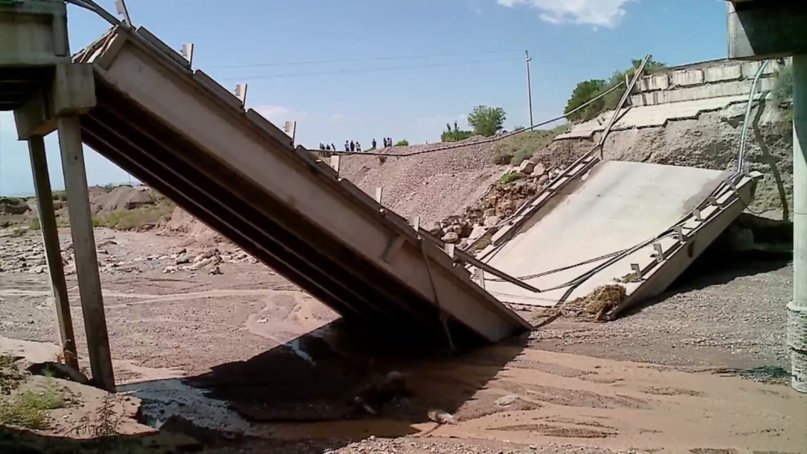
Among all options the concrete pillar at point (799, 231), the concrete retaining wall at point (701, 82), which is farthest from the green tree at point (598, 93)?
the concrete pillar at point (799, 231)

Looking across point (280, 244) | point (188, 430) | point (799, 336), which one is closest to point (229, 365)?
point (280, 244)

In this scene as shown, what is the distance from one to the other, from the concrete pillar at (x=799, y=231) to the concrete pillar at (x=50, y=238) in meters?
9.45

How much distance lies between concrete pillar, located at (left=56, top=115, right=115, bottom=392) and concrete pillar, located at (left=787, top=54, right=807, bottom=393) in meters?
8.29

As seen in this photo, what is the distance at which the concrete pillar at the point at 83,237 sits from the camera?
8.38 metres

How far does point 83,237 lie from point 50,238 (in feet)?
8.41

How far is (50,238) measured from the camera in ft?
34.7

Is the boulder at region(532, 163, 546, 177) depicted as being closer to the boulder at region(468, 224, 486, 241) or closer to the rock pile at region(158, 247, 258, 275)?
the boulder at region(468, 224, 486, 241)

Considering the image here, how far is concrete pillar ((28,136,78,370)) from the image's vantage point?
10.3m

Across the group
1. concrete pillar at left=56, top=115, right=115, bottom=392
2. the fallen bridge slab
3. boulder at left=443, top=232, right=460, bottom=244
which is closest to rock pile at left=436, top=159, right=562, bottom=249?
boulder at left=443, top=232, right=460, bottom=244

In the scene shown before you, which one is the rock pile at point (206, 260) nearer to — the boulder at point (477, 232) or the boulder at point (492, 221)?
the boulder at point (477, 232)

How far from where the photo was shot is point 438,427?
8750 mm

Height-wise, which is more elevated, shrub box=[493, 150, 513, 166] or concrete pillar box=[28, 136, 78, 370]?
shrub box=[493, 150, 513, 166]

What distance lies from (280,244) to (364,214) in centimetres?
202

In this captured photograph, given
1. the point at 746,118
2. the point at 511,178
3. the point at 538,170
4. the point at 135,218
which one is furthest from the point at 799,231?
the point at 135,218
